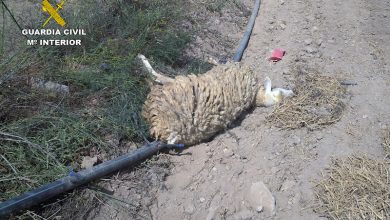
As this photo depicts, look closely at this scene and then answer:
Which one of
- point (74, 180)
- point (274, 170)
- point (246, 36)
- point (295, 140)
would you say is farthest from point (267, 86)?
point (74, 180)

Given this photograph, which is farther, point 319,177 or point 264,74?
point 264,74

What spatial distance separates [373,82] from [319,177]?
1528 mm

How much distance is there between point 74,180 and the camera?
2348 mm

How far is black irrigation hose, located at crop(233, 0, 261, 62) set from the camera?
406 cm

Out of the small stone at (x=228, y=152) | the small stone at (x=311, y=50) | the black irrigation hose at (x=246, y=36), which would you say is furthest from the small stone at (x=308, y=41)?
the small stone at (x=228, y=152)

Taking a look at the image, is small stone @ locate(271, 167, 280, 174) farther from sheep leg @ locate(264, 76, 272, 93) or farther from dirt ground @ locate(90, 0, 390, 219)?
sheep leg @ locate(264, 76, 272, 93)

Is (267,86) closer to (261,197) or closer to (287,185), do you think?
(287,185)

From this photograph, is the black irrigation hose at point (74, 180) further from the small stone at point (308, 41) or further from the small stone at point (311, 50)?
the small stone at point (308, 41)

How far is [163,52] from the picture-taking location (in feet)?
11.6

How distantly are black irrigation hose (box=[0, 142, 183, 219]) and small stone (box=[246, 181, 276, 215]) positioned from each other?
2.21 feet

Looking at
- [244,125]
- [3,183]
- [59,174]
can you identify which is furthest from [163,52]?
[3,183]

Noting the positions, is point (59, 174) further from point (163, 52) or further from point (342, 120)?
point (342, 120)

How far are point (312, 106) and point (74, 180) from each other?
214 centimetres

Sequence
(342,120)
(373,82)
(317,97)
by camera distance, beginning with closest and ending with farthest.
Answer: (342,120) < (317,97) < (373,82)
